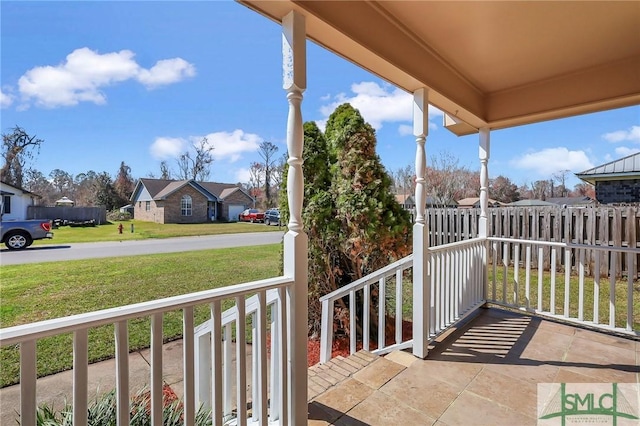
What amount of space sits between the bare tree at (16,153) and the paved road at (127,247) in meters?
0.86

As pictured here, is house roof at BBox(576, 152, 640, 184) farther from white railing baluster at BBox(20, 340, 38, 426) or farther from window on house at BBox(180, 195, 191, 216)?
white railing baluster at BBox(20, 340, 38, 426)

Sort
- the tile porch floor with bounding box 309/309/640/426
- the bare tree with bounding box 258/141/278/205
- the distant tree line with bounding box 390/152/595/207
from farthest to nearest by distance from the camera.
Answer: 1. the distant tree line with bounding box 390/152/595/207
2. the bare tree with bounding box 258/141/278/205
3. the tile porch floor with bounding box 309/309/640/426

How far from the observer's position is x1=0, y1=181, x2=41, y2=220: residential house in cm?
199

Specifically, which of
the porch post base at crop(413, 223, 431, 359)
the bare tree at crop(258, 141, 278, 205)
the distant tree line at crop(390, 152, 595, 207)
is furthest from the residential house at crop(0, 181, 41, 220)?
the distant tree line at crop(390, 152, 595, 207)

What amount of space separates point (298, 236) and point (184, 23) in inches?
81.6

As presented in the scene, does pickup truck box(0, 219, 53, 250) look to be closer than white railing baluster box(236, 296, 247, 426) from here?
No

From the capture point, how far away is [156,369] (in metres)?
1.17

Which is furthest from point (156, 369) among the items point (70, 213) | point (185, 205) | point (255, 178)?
point (255, 178)

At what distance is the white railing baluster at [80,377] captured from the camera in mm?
987

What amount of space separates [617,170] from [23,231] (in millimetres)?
9417

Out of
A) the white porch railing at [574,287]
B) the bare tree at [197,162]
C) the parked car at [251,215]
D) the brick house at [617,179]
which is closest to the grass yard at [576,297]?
the white porch railing at [574,287]

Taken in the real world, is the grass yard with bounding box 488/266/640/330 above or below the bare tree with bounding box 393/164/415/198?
below

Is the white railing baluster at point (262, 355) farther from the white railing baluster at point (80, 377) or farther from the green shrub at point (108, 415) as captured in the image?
the white railing baluster at point (80, 377)

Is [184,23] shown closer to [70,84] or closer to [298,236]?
[70,84]
